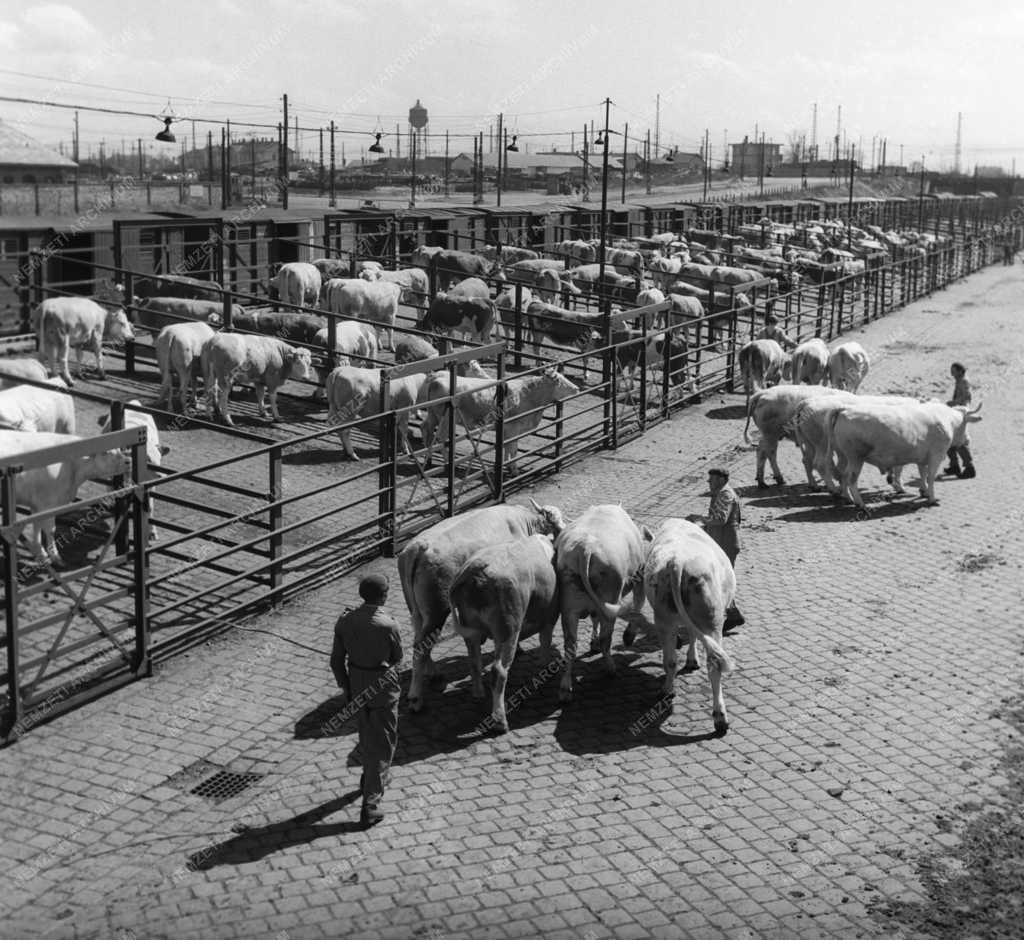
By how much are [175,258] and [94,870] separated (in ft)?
68.2

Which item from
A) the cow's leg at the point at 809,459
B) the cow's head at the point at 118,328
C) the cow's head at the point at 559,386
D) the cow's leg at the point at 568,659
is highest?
the cow's head at the point at 118,328

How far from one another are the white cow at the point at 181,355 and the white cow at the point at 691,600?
1057 cm

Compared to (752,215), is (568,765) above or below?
below

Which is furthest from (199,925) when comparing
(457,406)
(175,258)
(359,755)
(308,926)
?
(175,258)

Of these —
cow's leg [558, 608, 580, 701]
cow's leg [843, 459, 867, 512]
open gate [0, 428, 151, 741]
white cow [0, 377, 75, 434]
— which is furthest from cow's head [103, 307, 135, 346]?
cow's leg [558, 608, 580, 701]

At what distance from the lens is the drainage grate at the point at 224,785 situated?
27.1 feet

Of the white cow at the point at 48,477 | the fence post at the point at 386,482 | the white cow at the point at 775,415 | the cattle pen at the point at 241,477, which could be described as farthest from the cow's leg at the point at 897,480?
the white cow at the point at 48,477

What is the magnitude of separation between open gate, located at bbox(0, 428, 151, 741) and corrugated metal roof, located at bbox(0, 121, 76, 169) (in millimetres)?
19006

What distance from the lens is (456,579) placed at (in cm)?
935

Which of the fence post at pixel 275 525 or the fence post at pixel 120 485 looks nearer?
the fence post at pixel 275 525

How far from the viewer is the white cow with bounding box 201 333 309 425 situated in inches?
724

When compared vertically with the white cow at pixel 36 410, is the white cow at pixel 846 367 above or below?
below

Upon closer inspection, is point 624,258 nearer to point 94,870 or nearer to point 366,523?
point 366,523

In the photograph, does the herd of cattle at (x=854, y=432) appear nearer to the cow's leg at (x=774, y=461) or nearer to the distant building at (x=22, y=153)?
the cow's leg at (x=774, y=461)
